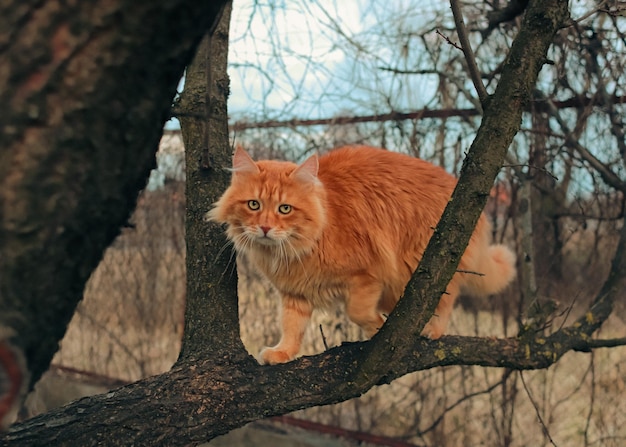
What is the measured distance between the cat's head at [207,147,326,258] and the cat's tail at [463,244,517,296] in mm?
891

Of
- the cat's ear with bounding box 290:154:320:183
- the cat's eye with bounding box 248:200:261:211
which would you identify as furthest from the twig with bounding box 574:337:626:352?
the cat's eye with bounding box 248:200:261:211

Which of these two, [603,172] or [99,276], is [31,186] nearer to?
[603,172]

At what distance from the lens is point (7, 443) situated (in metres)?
1.37

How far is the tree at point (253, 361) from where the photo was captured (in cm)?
148

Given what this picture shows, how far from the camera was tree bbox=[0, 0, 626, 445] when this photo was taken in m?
1.48

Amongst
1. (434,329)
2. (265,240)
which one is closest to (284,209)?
(265,240)

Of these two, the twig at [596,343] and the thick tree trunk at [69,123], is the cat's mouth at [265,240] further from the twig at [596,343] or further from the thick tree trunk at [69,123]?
the twig at [596,343]

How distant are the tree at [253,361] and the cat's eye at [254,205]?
158 millimetres

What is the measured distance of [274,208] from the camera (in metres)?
2.29

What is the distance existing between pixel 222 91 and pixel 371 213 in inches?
31.8

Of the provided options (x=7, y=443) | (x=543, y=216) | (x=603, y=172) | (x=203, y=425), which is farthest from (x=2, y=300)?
(x=543, y=216)

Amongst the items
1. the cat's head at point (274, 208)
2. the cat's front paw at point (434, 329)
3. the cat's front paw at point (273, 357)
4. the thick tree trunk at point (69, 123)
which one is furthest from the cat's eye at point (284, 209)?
the thick tree trunk at point (69, 123)

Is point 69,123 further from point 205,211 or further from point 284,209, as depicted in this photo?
point 284,209

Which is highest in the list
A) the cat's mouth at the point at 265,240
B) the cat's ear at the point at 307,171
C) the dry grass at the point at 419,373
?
the cat's ear at the point at 307,171
